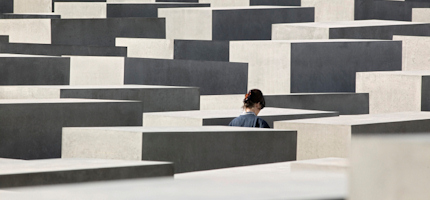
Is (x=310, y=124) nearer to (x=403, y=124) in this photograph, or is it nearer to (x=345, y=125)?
(x=345, y=125)

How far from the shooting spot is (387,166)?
6.93 feet

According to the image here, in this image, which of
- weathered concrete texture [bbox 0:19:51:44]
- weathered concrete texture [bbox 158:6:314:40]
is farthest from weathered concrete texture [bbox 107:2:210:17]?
weathered concrete texture [bbox 0:19:51:44]

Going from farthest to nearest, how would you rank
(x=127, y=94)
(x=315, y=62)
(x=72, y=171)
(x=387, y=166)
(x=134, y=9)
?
(x=134, y=9), (x=315, y=62), (x=127, y=94), (x=72, y=171), (x=387, y=166)

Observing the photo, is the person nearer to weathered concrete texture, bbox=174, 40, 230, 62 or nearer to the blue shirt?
the blue shirt

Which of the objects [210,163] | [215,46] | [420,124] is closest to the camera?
[210,163]

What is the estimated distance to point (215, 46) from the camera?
14.1 metres

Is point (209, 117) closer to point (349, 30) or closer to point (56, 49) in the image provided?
point (349, 30)

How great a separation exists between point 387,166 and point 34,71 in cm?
969

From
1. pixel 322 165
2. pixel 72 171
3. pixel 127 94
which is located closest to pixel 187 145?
pixel 72 171

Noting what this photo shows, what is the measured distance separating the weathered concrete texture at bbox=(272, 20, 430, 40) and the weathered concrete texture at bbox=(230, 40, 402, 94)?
131cm

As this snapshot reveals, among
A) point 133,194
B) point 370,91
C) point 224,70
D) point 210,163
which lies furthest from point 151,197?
point 224,70

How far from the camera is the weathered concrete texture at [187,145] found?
6143 millimetres

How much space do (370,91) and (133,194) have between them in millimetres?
8382

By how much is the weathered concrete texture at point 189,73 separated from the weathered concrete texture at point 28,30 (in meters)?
4.41
